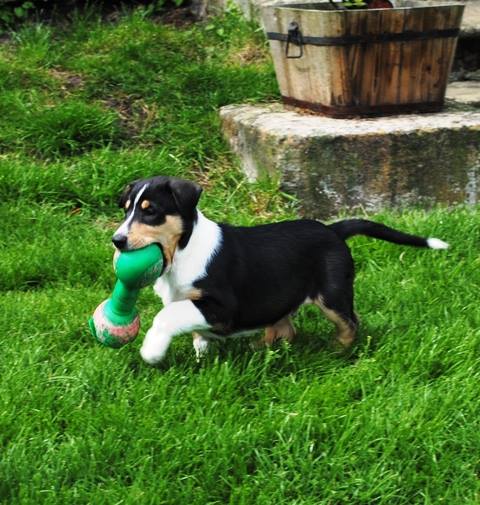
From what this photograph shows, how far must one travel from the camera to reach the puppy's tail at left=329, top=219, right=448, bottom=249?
4379 mm

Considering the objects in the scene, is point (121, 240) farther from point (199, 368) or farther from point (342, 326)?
point (342, 326)

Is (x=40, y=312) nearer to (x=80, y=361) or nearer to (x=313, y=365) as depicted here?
(x=80, y=361)

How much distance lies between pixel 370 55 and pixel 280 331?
7.18ft

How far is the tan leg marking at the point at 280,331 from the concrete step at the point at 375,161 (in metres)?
1.64

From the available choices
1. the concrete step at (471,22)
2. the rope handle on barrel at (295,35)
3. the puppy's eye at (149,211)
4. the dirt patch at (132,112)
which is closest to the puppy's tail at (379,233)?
the puppy's eye at (149,211)

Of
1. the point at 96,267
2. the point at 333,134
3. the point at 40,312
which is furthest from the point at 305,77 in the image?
the point at 40,312

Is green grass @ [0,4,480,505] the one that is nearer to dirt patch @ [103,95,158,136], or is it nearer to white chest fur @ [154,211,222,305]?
dirt patch @ [103,95,158,136]

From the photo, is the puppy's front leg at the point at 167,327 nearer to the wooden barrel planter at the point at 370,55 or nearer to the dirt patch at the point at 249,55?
the wooden barrel planter at the point at 370,55

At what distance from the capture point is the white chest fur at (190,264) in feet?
12.8

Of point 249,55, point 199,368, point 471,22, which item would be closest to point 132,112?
point 249,55

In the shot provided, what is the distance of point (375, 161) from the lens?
19.2 ft

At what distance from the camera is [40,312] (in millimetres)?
4504

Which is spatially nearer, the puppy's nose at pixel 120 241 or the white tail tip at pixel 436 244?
the puppy's nose at pixel 120 241

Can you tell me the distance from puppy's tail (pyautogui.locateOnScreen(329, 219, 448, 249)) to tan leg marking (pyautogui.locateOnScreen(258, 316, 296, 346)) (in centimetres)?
46
